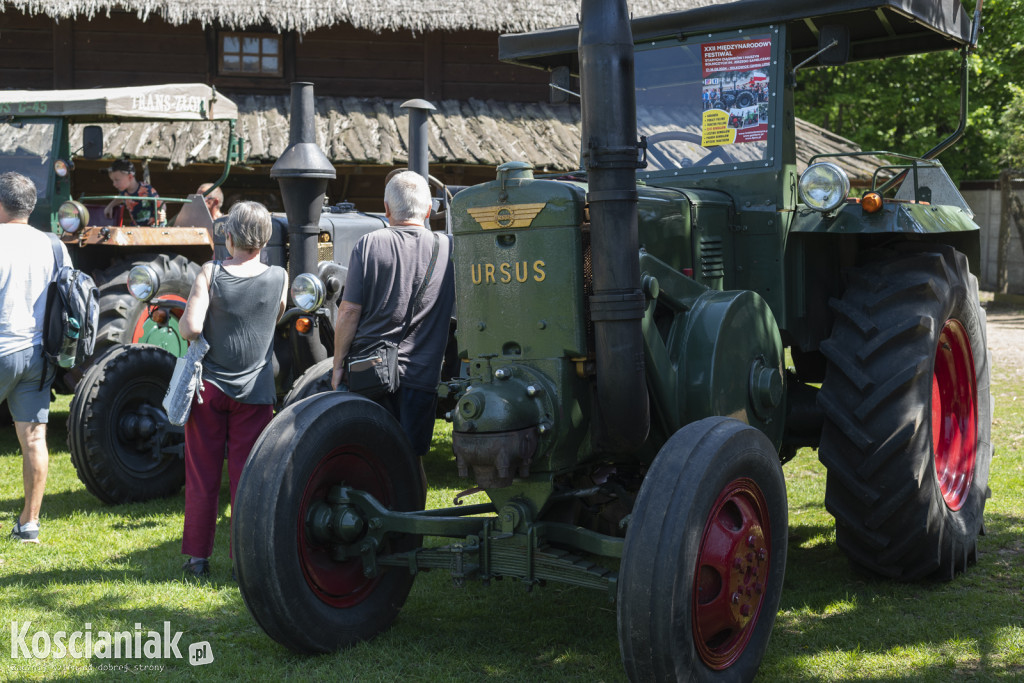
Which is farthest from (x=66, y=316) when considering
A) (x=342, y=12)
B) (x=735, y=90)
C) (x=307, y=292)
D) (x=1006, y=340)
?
(x=1006, y=340)

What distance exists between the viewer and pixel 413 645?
4027 millimetres

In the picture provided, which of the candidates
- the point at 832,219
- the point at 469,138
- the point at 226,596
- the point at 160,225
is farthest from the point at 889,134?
the point at 226,596

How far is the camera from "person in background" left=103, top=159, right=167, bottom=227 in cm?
902

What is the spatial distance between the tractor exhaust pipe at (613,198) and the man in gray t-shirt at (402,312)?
1.43 meters

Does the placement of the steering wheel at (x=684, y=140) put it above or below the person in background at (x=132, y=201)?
below

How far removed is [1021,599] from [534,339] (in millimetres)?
2524

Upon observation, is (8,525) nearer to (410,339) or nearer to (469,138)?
(410,339)

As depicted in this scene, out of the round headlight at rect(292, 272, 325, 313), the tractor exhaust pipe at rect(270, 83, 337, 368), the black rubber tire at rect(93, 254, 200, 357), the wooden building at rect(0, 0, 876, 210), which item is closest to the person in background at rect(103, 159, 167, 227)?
the black rubber tire at rect(93, 254, 200, 357)

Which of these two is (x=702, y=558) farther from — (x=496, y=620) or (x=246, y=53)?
(x=246, y=53)

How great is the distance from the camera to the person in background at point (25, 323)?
17.8 ft

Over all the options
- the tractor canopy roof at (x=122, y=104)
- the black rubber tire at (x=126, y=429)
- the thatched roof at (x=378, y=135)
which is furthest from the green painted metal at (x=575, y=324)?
Result: the thatched roof at (x=378, y=135)

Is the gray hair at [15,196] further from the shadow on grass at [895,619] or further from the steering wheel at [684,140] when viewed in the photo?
the shadow on grass at [895,619]

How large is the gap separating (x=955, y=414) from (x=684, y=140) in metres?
1.94

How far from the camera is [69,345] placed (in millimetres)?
5543
